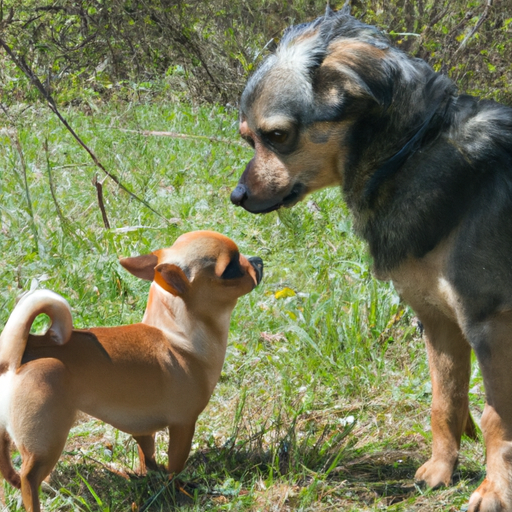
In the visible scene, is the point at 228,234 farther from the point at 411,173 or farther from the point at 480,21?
the point at 411,173

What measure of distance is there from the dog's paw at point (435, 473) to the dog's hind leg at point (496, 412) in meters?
0.27

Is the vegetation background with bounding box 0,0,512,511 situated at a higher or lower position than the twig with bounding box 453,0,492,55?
lower

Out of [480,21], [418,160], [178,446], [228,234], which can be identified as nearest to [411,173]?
[418,160]

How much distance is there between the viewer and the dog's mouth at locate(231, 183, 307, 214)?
3559 millimetres

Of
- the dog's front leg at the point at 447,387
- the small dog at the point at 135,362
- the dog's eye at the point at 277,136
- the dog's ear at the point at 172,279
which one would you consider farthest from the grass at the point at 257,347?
the dog's eye at the point at 277,136

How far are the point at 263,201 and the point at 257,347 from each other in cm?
138

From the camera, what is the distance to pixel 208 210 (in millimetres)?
6594

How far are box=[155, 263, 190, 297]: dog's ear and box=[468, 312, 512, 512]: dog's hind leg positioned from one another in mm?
1243

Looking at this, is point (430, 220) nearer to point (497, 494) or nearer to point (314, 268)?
point (497, 494)

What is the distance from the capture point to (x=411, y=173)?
10.7ft

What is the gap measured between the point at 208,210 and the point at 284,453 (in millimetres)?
3353

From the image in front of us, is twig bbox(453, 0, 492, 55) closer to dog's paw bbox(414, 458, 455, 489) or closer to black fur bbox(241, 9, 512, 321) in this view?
black fur bbox(241, 9, 512, 321)

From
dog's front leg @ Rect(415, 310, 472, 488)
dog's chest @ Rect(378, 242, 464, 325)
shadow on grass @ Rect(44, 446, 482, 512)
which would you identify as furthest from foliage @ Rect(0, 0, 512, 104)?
shadow on grass @ Rect(44, 446, 482, 512)

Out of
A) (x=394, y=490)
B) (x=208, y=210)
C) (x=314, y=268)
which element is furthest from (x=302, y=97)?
(x=208, y=210)
